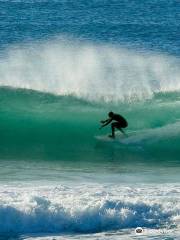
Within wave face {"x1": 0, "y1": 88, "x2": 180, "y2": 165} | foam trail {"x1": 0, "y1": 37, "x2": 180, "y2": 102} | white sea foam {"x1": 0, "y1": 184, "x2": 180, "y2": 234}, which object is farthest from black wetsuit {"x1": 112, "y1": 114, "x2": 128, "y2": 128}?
white sea foam {"x1": 0, "y1": 184, "x2": 180, "y2": 234}

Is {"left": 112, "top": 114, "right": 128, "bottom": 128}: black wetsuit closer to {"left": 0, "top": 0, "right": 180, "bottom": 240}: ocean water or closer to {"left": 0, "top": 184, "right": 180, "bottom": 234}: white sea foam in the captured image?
{"left": 0, "top": 0, "right": 180, "bottom": 240}: ocean water

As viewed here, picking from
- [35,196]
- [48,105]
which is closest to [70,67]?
[48,105]

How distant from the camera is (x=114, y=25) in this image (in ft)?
155

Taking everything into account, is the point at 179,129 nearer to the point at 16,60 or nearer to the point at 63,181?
the point at 63,181

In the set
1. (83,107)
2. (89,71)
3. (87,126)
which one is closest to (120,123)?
(87,126)

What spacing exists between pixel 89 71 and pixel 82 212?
16509mm

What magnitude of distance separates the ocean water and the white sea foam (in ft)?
0.05

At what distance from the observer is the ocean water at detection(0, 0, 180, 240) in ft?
52.5

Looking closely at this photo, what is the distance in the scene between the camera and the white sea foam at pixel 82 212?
622 inches

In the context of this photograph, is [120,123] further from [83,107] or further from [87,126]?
[83,107]

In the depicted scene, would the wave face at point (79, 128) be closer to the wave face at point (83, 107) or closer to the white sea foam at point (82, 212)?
the wave face at point (83, 107)

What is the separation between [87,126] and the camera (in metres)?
24.6

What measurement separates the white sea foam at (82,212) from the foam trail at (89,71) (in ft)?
34.4

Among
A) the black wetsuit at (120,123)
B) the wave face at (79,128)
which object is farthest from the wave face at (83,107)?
the black wetsuit at (120,123)
